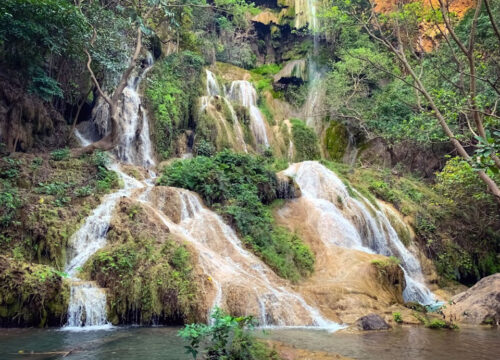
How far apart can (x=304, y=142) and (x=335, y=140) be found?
310 centimetres

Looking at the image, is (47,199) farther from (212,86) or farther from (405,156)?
(405,156)

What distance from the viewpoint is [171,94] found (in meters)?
20.7

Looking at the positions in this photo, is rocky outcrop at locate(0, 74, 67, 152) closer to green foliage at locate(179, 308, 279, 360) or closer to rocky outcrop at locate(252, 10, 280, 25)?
green foliage at locate(179, 308, 279, 360)

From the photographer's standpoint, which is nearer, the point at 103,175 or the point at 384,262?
the point at 384,262

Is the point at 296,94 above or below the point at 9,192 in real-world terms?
above

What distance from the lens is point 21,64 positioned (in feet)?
46.2

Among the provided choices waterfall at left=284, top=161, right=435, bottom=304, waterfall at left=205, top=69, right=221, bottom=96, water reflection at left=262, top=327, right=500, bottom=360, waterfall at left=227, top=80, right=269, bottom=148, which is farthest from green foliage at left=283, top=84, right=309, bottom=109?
water reflection at left=262, top=327, right=500, bottom=360

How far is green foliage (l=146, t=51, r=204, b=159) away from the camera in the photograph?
62.3ft

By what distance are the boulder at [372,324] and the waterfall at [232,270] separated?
538mm

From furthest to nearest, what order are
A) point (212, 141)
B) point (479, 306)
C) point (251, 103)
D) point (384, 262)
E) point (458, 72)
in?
point (251, 103) → point (212, 141) → point (384, 262) → point (479, 306) → point (458, 72)

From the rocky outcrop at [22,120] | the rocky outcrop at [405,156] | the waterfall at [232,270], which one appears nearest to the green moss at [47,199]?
the rocky outcrop at [22,120]

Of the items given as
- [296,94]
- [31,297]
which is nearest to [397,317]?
[31,297]

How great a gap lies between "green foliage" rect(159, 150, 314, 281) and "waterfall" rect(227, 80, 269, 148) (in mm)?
7243

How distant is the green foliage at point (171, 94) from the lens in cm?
1900
